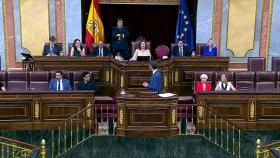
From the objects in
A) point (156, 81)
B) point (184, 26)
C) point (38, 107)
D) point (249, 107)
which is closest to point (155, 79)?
point (156, 81)

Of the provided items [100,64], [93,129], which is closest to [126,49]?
[100,64]

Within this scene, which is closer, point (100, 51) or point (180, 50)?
point (100, 51)

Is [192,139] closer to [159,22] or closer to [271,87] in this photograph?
[271,87]

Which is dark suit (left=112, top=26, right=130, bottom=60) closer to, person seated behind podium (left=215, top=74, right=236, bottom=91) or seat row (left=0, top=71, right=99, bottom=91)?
Answer: seat row (left=0, top=71, right=99, bottom=91)

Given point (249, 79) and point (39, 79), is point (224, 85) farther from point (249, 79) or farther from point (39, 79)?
point (39, 79)

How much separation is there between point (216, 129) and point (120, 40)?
424cm

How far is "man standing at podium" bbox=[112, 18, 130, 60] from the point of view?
496 inches

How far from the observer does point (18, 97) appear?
29.8 ft

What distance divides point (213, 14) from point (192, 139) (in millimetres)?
5411

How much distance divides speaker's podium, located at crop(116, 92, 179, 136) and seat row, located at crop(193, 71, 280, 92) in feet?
6.49

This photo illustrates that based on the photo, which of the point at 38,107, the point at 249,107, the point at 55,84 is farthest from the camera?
the point at 55,84

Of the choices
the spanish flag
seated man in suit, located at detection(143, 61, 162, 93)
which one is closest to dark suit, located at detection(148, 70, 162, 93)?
seated man in suit, located at detection(143, 61, 162, 93)

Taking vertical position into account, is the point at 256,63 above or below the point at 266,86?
above

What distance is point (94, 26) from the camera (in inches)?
521
